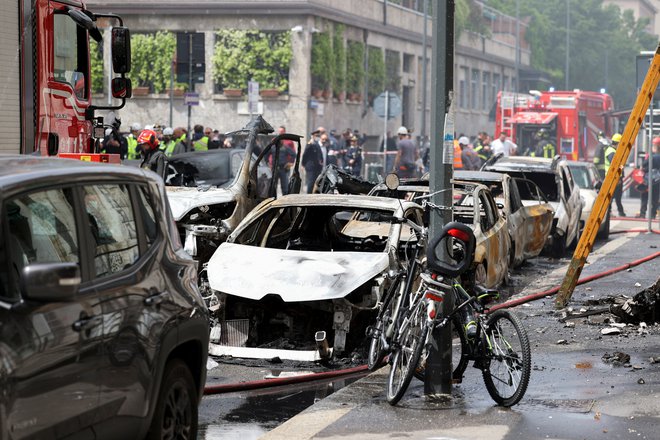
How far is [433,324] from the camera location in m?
8.77

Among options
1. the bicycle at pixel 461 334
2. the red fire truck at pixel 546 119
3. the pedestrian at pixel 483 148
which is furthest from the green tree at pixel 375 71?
the bicycle at pixel 461 334

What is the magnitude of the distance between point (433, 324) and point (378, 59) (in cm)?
4669

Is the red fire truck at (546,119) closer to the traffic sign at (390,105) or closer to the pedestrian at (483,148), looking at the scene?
the pedestrian at (483,148)

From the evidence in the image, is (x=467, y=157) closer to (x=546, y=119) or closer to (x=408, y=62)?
(x=546, y=119)

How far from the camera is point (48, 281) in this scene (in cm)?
479

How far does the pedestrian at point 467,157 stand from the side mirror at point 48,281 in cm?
3007

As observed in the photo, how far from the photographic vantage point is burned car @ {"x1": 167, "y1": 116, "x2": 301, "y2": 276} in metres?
14.5

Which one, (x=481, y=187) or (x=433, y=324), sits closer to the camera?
(x=433, y=324)

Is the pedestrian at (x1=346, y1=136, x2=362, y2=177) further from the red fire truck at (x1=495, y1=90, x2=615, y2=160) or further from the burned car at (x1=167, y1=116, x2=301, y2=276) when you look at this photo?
the burned car at (x1=167, y1=116, x2=301, y2=276)

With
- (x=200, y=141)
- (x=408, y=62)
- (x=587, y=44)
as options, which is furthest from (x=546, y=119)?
(x=587, y=44)

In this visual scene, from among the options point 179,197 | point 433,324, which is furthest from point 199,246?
point 433,324

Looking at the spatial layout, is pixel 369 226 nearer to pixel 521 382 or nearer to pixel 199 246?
pixel 199 246

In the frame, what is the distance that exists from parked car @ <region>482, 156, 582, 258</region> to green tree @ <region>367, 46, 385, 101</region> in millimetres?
32207

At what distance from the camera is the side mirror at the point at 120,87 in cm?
1283
